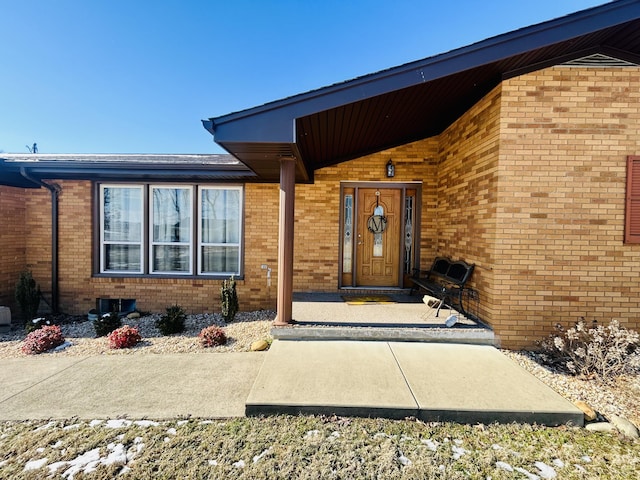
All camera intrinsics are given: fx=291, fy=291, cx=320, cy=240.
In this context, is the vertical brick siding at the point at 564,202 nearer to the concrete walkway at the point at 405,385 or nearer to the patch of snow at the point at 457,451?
the concrete walkway at the point at 405,385

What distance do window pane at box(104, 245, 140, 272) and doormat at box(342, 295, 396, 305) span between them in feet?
16.1

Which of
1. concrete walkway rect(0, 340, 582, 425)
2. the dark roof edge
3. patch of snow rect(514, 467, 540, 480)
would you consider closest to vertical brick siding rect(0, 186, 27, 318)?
concrete walkway rect(0, 340, 582, 425)

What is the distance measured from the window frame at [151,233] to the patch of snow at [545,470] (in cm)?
564

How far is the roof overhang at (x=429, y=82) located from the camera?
3.54 meters

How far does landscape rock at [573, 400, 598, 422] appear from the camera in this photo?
2.73 m

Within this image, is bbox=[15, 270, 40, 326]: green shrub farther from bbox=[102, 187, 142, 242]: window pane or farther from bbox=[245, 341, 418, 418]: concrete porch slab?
bbox=[245, 341, 418, 418]: concrete porch slab

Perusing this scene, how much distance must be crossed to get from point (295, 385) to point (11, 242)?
7348 millimetres

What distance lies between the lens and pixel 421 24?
351 inches

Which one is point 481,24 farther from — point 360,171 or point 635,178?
point 635,178

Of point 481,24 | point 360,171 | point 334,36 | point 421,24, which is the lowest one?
point 360,171

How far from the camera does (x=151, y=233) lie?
6730 millimetres

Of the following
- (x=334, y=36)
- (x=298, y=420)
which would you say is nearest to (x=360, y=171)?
(x=298, y=420)

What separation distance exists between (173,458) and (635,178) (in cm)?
631

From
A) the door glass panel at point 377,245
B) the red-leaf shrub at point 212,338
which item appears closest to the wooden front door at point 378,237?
the door glass panel at point 377,245
